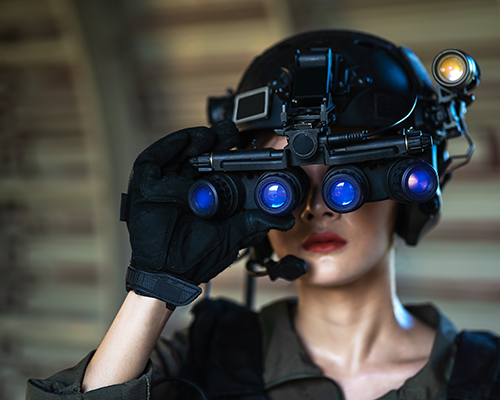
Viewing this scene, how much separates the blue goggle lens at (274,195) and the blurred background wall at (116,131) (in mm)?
1532

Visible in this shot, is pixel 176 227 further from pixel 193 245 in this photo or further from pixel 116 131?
pixel 116 131

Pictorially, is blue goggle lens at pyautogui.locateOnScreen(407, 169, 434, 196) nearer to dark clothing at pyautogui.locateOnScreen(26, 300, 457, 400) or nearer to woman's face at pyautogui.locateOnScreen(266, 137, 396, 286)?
woman's face at pyautogui.locateOnScreen(266, 137, 396, 286)

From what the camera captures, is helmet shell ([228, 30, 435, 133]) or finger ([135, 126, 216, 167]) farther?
helmet shell ([228, 30, 435, 133])

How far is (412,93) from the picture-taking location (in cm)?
153

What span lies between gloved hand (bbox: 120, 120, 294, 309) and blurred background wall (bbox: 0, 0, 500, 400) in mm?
1442

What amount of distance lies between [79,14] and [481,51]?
2.13 metres

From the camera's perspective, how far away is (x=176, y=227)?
4.23 ft

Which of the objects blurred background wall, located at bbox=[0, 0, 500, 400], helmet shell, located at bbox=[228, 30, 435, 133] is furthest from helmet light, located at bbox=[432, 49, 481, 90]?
blurred background wall, located at bbox=[0, 0, 500, 400]

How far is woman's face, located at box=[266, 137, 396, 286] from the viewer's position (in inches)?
57.9

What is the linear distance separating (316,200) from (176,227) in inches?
15.7

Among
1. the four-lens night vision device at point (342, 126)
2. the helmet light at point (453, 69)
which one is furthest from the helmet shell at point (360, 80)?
the helmet light at point (453, 69)

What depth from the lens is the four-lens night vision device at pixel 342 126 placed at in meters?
1.20

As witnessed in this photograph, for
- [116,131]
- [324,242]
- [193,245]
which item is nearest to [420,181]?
[324,242]

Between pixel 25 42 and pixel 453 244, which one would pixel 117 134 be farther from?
pixel 453 244
